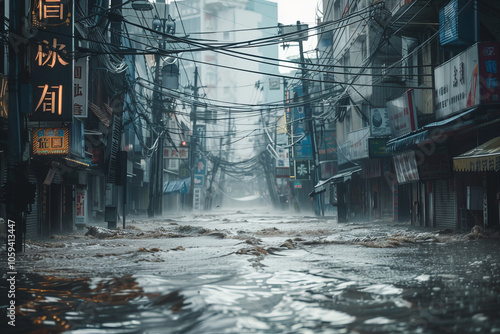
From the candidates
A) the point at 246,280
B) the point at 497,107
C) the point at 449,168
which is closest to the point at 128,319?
the point at 246,280

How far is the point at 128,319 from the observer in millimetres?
6422

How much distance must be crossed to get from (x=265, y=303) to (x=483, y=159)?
1007cm

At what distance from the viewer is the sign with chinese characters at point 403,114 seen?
23.6m

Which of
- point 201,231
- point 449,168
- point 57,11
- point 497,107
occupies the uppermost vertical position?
point 57,11

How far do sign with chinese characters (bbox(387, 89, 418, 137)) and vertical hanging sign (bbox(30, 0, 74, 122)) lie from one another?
13638 mm

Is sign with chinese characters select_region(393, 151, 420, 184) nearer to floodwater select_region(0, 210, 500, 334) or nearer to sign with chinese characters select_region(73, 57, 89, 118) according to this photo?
floodwater select_region(0, 210, 500, 334)

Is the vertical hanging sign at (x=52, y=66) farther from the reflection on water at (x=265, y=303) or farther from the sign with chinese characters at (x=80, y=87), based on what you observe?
the reflection on water at (x=265, y=303)

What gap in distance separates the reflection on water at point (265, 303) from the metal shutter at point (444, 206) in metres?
12.9

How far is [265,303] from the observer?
283 inches

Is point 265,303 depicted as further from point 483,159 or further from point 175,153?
point 175,153

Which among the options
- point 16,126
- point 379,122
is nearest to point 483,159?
point 16,126

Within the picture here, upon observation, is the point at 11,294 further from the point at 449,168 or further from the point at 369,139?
the point at 369,139

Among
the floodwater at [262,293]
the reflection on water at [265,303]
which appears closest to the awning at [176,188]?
the floodwater at [262,293]

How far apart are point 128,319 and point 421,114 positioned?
20.0 meters
